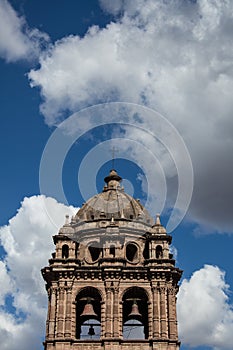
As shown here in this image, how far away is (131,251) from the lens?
51656 mm

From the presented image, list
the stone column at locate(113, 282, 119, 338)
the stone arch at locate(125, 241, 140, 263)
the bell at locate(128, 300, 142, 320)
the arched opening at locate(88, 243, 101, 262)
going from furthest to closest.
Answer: the stone arch at locate(125, 241, 140, 263) < the arched opening at locate(88, 243, 101, 262) < the bell at locate(128, 300, 142, 320) < the stone column at locate(113, 282, 119, 338)

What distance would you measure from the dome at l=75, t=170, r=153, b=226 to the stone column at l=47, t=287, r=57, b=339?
7.23m

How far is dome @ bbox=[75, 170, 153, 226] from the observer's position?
53.1m

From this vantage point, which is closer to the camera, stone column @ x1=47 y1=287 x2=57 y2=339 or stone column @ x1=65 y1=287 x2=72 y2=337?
stone column @ x1=65 y1=287 x2=72 y2=337

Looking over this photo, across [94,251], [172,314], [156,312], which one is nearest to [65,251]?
[94,251]

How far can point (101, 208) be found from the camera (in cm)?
5378

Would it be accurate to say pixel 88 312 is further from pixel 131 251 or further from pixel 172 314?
pixel 131 251

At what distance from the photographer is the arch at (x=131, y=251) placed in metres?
51.2

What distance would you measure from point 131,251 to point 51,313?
8.17 meters

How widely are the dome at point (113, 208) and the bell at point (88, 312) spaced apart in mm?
7415

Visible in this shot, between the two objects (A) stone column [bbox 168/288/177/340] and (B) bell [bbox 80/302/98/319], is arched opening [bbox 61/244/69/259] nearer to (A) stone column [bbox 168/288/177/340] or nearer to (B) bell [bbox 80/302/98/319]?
(B) bell [bbox 80/302/98/319]

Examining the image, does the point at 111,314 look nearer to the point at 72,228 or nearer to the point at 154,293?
the point at 154,293

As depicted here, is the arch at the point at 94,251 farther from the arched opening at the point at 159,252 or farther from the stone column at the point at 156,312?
the stone column at the point at 156,312

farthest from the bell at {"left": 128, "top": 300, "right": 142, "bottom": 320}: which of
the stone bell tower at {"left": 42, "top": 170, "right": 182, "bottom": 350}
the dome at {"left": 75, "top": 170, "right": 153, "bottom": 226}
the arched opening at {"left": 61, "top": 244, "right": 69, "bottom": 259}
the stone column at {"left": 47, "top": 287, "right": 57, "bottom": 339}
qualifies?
the dome at {"left": 75, "top": 170, "right": 153, "bottom": 226}
